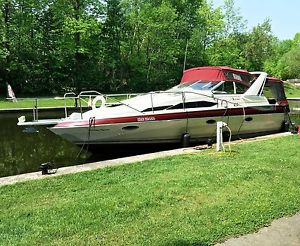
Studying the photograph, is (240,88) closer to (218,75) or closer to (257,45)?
(218,75)

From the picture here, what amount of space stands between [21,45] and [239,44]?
A: 28.8 meters

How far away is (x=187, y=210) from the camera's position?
15.6 feet

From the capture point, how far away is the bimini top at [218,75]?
1238 centimetres

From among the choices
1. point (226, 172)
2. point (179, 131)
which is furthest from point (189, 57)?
point (226, 172)

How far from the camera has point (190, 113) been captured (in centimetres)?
1092

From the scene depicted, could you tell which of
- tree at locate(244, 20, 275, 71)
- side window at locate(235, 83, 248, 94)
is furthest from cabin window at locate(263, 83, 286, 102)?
tree at locate(244, 20, 275, 71)

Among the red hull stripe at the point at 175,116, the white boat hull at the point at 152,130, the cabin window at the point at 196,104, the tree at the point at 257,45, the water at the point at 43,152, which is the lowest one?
the water at the point at 43,152

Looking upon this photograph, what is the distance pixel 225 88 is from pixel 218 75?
1.53 ft

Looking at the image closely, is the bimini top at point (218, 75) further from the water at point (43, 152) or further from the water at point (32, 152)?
the water at point (32, 152)

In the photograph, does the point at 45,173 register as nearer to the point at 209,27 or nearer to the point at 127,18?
the point at 127,18

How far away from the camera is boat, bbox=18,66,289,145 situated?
33.1 feet

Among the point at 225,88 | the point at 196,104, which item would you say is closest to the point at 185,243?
the point at 196,104

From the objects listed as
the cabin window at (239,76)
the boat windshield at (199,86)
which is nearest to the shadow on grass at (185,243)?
the boat windshield at (199,86)

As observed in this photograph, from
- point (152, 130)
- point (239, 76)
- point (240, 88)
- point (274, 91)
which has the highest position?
point (239, 76)
